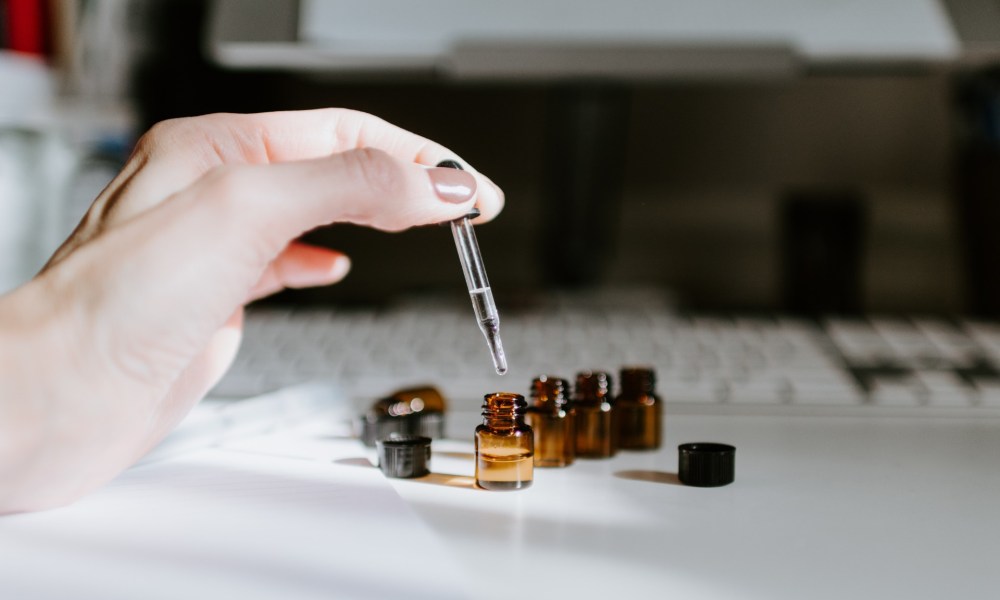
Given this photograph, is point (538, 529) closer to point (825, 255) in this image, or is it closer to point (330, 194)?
point (330, 194)

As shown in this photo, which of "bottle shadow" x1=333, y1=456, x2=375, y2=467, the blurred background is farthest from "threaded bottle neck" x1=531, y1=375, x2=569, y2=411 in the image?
the blurred background

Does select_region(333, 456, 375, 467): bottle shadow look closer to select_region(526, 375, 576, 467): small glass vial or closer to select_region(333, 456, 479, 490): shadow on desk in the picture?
select_region(333, 456, 479, 490): shadow on desk

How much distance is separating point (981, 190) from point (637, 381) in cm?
76

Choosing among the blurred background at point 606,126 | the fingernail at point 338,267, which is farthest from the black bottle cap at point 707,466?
the blurred background at point 606,126

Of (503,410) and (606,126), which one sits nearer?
(503,410)

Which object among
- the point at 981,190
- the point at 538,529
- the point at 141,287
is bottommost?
the point at 538,529

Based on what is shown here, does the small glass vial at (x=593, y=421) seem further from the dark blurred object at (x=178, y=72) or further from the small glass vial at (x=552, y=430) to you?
the dark blurred object at (x=178, y=72)

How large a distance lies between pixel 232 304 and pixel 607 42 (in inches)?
21.2

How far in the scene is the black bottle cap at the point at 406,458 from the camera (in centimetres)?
50

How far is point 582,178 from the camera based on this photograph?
1139 mm

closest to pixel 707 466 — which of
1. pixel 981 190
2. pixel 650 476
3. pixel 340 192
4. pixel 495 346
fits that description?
pixel 650 476

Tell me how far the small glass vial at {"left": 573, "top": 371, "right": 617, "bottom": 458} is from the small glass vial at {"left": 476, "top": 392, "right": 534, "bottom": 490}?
6cm

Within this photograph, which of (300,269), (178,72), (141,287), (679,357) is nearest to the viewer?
(141,287)

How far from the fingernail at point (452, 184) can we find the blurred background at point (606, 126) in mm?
391
